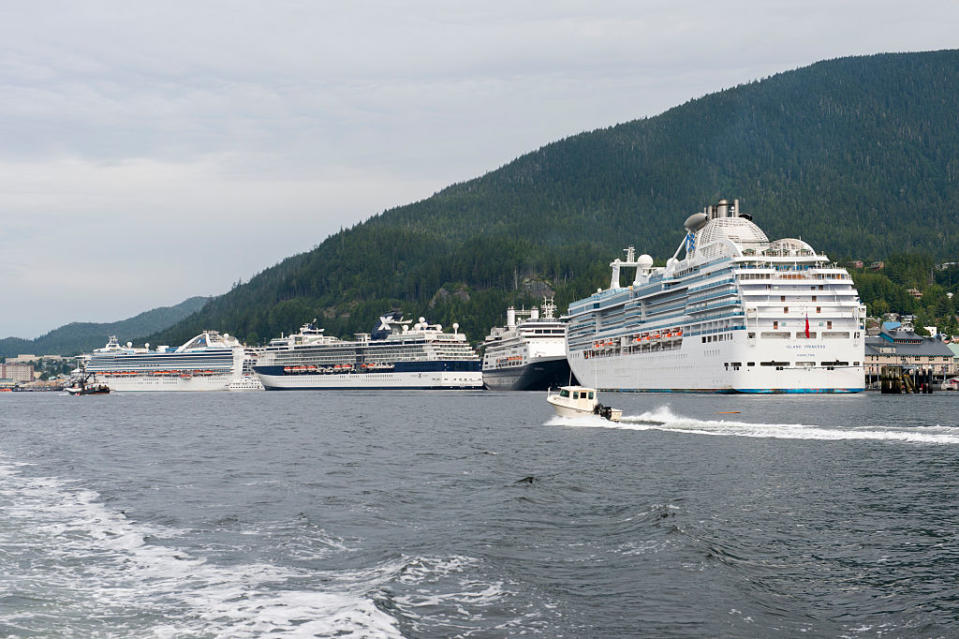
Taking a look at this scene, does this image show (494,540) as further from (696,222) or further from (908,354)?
(908,354)

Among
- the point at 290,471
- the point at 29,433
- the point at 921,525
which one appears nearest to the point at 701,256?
the point at 29,433

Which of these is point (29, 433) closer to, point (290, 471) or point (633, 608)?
point (290, 471)

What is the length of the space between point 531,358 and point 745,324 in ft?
233

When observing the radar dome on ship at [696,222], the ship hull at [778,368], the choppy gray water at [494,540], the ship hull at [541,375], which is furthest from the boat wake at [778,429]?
the ship hull at [541,375]

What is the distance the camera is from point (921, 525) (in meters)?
25.5

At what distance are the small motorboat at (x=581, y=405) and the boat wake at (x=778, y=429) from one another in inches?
22.2

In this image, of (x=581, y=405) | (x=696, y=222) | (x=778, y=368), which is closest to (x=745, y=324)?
(x=778, y=368)

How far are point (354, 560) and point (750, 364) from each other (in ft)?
288

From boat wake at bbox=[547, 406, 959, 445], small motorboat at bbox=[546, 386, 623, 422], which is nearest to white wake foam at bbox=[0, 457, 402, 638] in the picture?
boat wake at bbox=[547, 406, 959, 445]

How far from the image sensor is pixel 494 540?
24.4 meters

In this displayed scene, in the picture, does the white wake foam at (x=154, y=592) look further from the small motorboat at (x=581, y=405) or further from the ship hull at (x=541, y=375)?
the ship hull at (x=541, y=375)

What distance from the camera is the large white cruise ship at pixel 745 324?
10406cm

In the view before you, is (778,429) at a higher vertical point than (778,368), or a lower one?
lower

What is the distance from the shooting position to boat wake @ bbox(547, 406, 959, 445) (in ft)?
163
